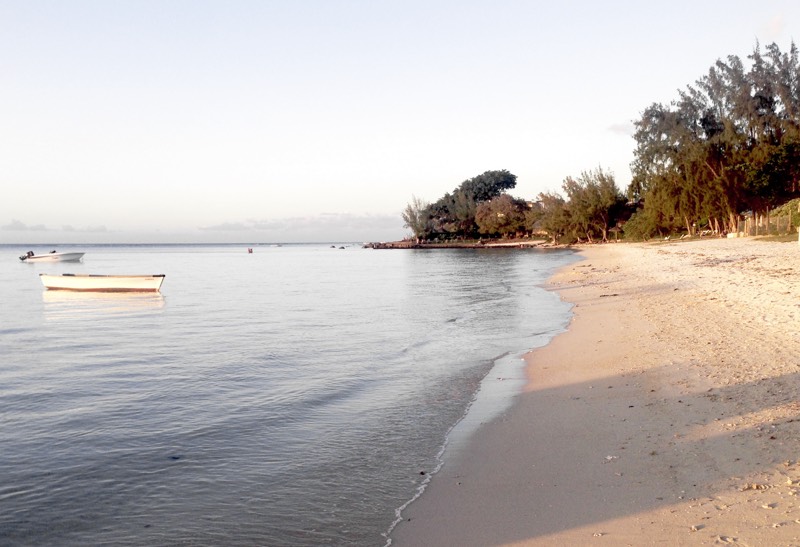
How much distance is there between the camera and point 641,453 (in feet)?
22.4

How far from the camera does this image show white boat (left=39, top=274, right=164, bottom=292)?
34.3 m

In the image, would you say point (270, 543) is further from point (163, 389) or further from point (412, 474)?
point (163, 389)

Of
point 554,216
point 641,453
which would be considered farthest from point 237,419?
point 554,216

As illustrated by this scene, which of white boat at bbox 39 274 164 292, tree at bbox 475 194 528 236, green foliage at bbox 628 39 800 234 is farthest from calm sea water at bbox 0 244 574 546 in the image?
tree at bbox 475 194 528 236

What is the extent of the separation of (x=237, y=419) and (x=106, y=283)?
29.0m

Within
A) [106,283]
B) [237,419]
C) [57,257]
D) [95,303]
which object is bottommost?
[237,419]

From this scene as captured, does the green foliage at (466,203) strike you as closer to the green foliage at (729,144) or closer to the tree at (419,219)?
the tree at (419,219)

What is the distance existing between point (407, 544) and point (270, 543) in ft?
3.90

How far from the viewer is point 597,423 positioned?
8.26 metres

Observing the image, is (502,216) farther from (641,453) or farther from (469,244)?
(641,453)

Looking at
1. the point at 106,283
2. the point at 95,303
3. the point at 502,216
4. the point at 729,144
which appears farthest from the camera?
the point at 502,216

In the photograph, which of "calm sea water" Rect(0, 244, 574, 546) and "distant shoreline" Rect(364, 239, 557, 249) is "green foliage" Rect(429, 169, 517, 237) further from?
"calm sea water" Rect(0, 244, 574, 546)

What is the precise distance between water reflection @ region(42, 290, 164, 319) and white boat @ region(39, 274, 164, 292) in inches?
12.5

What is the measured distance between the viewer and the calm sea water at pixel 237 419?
6012 millimetres
